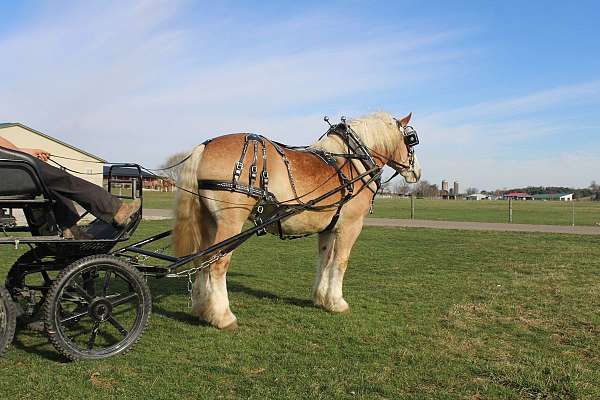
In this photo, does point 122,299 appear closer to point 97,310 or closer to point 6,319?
point 97,310

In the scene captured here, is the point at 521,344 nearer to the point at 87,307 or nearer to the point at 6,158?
the point at 87,307

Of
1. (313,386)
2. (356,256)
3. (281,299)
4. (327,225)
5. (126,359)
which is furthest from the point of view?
(356,256)

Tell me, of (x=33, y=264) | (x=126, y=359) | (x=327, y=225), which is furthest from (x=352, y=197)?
(x=33, y=264)

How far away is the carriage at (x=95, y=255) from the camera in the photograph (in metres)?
4.27

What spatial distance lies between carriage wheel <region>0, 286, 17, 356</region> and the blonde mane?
386 centimetres

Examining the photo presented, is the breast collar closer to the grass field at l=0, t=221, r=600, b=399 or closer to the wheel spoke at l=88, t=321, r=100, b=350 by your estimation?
the grass field at l=0, t=221, r=600, b=399

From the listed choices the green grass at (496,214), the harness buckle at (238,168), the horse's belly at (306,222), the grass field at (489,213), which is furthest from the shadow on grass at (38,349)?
the green grass at (496,214)

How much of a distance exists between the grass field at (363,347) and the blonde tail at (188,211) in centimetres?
95

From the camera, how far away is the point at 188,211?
5.47 meters

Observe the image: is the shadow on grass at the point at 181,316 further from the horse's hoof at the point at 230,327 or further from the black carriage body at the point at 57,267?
the black carriage body at the point at 57,267

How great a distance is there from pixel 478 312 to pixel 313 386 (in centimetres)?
337

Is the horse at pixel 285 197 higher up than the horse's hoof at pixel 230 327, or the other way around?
the horse at pixel 285 197

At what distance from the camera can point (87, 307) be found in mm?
4668

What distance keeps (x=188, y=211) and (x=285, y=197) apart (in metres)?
1.08
